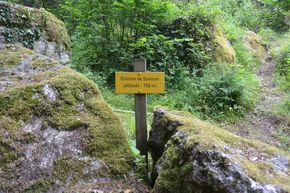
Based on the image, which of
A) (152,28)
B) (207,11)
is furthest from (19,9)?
(207,11)

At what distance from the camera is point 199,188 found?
2863mm

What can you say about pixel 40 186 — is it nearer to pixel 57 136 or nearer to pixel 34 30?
Result: pixel 57 136

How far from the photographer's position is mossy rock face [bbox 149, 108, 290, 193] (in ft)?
8.63

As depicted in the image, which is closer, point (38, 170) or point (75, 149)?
point (38, 170)

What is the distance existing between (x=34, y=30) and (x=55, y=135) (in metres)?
4.47

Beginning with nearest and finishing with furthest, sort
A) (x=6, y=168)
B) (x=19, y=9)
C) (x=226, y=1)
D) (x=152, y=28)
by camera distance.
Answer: (x=6, y=168), (x=19, y=9), (x=152, y=28), (x=226, y=1)

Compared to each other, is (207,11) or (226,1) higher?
(226,1)

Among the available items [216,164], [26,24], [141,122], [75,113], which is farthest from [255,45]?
[216,164]

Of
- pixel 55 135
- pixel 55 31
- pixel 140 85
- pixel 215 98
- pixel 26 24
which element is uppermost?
pixel 26 24

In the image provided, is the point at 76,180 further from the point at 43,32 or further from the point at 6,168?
the point at 43,32

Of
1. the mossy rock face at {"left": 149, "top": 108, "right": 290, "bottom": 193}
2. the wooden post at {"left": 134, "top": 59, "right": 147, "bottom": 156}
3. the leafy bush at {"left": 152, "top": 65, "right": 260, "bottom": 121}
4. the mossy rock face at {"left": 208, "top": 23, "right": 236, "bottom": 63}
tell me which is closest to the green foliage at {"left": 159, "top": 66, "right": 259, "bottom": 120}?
the leafy bush at {"left": 152, "top": 65, "right": 260, "bottom": 121}

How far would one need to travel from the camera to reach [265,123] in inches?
304

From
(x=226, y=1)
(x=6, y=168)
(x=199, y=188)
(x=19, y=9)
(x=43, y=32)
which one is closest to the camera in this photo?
(x=199, y=188)

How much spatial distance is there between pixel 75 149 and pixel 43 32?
483cm
